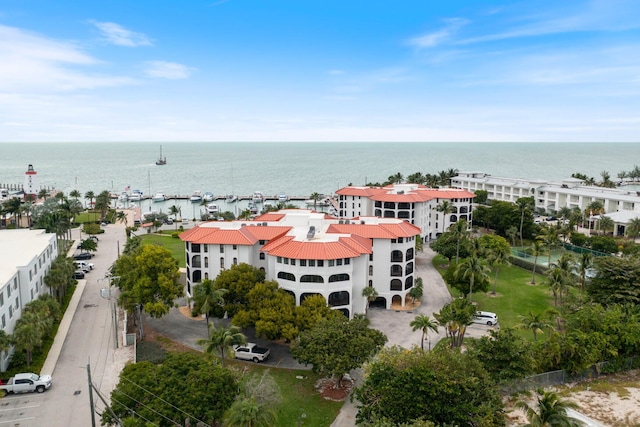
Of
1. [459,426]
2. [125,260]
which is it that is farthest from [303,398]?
[125,260]

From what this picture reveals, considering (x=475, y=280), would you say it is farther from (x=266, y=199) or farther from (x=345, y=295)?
(x=266, y=199)

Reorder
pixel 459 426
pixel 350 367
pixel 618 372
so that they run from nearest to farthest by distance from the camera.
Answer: pixel 459 426
pixel 350 367
pixel 618 372

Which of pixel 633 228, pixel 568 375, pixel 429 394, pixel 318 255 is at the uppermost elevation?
pixel 318 255

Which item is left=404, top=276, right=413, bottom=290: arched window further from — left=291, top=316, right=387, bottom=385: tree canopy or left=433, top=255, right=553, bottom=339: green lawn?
left=291, top=316, right=387, bottom=385: tree canopy

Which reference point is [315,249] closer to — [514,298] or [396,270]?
[396,270]

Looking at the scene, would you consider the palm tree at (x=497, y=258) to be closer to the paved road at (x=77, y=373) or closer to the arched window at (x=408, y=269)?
the arched window at (x=408, y=269)

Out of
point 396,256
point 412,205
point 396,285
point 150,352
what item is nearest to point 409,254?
point 396,256

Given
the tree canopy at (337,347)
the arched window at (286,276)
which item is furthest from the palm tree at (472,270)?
the arched window at (286,276)
